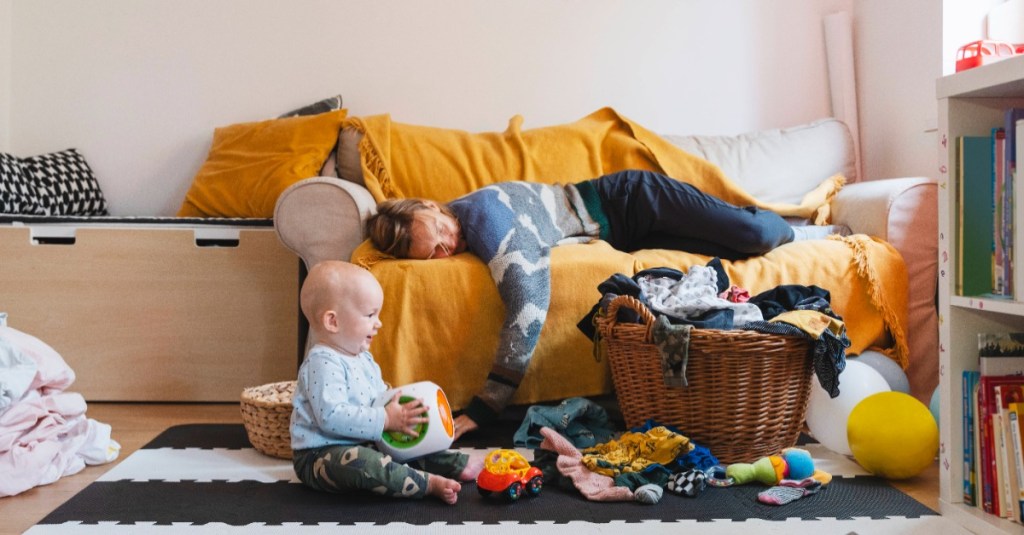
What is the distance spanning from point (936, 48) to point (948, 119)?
1399 millimetres

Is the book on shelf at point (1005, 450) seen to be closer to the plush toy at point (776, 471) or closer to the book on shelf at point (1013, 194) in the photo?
the book on shelf at point (1013, 194)

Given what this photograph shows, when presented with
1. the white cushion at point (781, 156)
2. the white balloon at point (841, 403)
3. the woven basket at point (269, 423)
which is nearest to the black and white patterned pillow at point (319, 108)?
the white cushion at point (781, 156)

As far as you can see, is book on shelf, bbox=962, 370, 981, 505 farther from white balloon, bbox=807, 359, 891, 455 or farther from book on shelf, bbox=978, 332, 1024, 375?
white balloon, bbox=807, 359, 891, 455

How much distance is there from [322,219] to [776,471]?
1322mm

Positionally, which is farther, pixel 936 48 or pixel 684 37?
pixel 684 37

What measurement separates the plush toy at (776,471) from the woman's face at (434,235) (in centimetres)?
93

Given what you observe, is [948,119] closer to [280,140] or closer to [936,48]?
[936,48]

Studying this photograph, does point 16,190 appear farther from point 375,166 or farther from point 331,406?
point 331,406

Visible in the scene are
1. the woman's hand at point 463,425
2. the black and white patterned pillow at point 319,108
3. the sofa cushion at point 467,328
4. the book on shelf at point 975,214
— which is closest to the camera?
the book on shelf at point 975,214

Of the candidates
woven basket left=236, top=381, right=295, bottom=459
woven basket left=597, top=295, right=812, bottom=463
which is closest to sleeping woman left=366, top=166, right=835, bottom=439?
woven basket left=597, top=295, right=812, bottom=463

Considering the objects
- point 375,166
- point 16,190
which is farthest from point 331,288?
point 16,190

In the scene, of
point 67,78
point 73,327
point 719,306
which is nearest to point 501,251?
point 719,306

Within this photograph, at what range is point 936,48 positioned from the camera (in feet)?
9.13

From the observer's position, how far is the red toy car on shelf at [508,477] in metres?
1.66
